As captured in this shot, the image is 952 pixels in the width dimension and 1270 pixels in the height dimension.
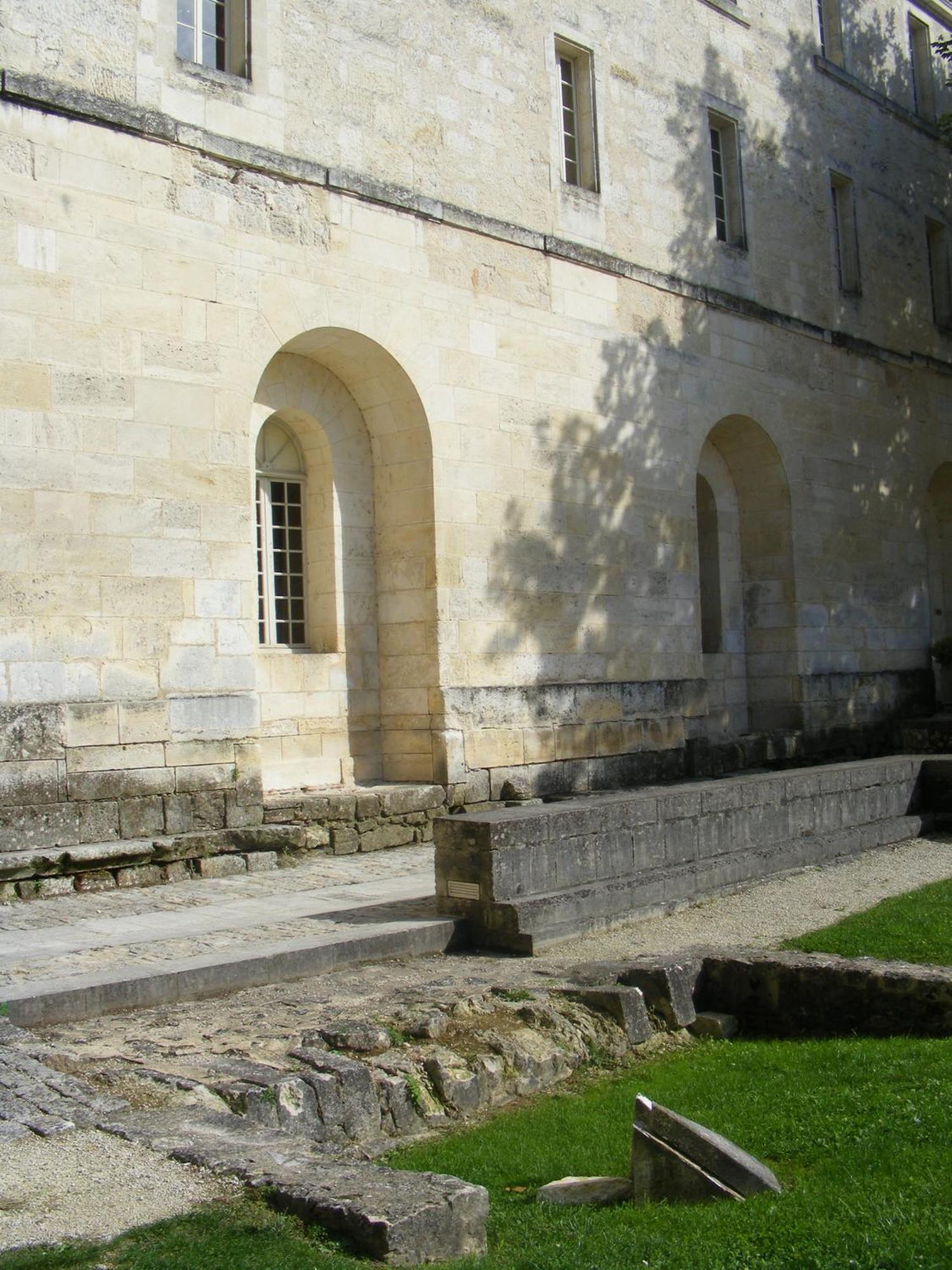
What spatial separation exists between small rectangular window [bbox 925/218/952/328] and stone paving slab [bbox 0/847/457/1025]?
47.8ft

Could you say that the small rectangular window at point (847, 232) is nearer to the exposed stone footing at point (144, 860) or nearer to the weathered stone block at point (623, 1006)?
the exposed stone footing at point (144, 860)

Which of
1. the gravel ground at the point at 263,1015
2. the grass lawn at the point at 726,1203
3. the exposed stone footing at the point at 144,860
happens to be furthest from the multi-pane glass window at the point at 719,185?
the grass lawn at the point at 726,1203

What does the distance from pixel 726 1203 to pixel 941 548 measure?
18.2m

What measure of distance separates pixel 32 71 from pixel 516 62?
218 inches

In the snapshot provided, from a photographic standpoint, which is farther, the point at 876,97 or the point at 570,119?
the point at 876,97

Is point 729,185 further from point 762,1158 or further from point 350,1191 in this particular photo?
point 350,1191

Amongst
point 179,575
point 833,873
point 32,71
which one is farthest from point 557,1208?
point 32,71

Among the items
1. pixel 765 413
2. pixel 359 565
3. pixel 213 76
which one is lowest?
pixel 359 565

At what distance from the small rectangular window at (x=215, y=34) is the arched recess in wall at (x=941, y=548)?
12717 mm

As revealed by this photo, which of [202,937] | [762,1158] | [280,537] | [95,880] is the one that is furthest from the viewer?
[280,537]

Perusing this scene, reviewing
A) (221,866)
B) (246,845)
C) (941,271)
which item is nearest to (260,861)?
(246,845)

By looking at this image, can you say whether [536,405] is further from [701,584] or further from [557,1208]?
[557,1208]

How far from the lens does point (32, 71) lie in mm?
9453

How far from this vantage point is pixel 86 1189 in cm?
343
